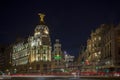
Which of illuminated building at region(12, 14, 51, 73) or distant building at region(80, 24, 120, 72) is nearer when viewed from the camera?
distant building at region(80, 24, 120, 72)

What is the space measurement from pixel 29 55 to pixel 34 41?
36.1 feet

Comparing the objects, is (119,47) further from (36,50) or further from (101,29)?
(36,50)

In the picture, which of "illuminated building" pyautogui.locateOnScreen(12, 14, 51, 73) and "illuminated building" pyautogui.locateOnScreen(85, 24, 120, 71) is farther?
"illuminated building" pyautogui.locateOnScreen(12, 14, 51, 73)

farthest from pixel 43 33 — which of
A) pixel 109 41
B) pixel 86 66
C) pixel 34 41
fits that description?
pixel 109 41

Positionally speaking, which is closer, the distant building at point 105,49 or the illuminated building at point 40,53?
the distant building at point 105,49

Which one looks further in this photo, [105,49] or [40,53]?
[40,53]

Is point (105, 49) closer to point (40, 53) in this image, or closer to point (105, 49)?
point (105, 49)

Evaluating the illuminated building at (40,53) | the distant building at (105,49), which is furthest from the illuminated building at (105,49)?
the illuminated building at (40,53)

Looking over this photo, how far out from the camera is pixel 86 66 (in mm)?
156500

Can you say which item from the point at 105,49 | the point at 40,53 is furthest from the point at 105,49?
the point at 40,53

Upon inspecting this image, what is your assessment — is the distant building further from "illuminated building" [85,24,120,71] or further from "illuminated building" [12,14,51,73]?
"illuminated building" [12,14,51,73]

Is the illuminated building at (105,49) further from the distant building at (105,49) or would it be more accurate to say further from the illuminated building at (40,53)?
the illuminated building at (40,53)

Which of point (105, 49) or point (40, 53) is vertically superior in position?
point (105, 49)

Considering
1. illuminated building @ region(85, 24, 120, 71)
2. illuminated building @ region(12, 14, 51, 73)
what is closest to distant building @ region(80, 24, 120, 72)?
illuminated building @ region(85, 24, 120, 71)
